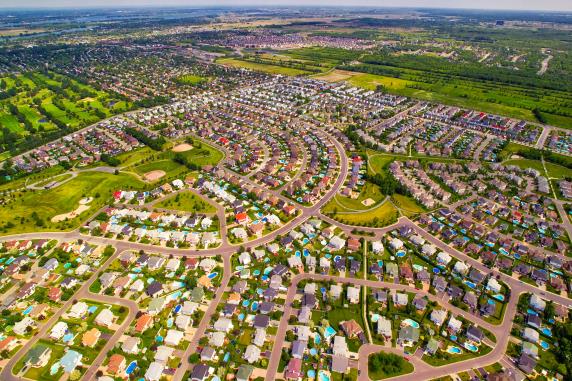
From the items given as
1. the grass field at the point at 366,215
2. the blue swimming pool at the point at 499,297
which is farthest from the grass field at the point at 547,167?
the blue swimming pool at the point at 499,297

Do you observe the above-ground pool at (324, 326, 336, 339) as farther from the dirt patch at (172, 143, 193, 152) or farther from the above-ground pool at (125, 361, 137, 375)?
the dirt patch at (172, 143, 193, 152)

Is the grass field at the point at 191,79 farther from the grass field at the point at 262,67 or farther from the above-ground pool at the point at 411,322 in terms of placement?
the above-ground pool at the point at 411,322

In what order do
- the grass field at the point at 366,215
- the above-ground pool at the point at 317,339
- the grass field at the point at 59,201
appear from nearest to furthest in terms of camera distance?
the above-ground pool at the point at 317,339, the grass field at the point at 59,201, the grass field at the point at 366,215

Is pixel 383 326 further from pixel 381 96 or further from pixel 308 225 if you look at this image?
pixel 381 96

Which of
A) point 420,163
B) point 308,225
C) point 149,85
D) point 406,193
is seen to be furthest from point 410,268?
point 149,85

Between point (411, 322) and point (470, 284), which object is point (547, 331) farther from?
point (411, 322)

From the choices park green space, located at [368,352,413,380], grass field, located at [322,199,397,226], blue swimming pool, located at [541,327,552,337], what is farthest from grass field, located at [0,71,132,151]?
blue swimming pool, located at [541,327,552,337]

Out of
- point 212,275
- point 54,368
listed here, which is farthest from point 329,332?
point 54,368
